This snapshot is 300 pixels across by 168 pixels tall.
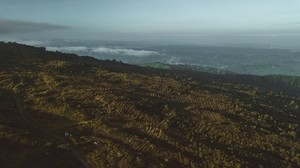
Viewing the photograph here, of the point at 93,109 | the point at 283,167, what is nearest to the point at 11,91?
the point at 93,109

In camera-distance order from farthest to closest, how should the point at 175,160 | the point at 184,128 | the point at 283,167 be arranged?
the point at 184,128
the point at 283,167
the point at 175,160

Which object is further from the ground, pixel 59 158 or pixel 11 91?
pixel 11 91

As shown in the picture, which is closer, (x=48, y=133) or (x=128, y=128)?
(x=48, y=133)

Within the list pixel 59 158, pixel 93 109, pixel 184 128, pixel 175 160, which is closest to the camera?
pixel 59 158

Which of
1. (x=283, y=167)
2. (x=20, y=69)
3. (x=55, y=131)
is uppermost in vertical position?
(x=20, y=69)

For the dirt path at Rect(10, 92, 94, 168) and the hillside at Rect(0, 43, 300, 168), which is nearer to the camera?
the dirt path at Rect(10, 92, 94, 168)

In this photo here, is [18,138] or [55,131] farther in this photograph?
[55,131]

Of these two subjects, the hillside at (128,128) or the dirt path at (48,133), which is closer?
the dirt path at (48,133)

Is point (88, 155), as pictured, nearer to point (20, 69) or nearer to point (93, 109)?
point (93, 109)
